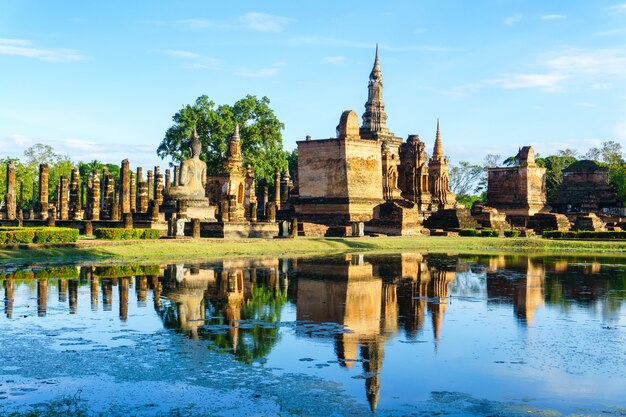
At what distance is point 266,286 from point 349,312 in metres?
4.63

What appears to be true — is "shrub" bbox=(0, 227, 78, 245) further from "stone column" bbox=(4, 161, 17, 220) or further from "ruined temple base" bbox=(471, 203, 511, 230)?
"ruined temple base" bbox=(471, 203, 511, 230)

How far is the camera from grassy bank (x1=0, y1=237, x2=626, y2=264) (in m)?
25.9

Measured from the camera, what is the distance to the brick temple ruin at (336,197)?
40.6 m

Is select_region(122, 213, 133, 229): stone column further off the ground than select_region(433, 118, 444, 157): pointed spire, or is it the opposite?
select_region(433, 118, 444, 157): pointed spire

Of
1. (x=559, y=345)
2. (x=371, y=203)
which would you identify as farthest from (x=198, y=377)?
(x=371, y=203)

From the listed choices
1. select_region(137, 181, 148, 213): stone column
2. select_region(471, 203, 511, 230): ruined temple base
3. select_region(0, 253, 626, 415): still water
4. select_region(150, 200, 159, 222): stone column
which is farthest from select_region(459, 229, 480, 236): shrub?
select_region(0, 253, 626, 415): still water

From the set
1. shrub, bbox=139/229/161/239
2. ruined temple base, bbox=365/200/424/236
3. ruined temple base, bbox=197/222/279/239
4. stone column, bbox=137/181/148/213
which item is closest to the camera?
shrub, bbox=139/229/161/239

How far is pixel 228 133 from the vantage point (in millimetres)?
67250

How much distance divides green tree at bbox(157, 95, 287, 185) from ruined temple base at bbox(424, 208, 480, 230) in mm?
20513

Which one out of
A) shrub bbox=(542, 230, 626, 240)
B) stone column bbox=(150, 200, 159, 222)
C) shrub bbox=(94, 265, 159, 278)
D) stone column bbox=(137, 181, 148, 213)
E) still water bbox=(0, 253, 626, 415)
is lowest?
still water bbox=(0, 253, 626, 415)

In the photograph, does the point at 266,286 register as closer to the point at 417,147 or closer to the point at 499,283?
the point at 499,283

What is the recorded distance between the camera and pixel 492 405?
8820 mm

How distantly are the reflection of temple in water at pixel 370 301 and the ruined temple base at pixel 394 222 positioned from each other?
1953 centimetres

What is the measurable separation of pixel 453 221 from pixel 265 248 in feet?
74.2
